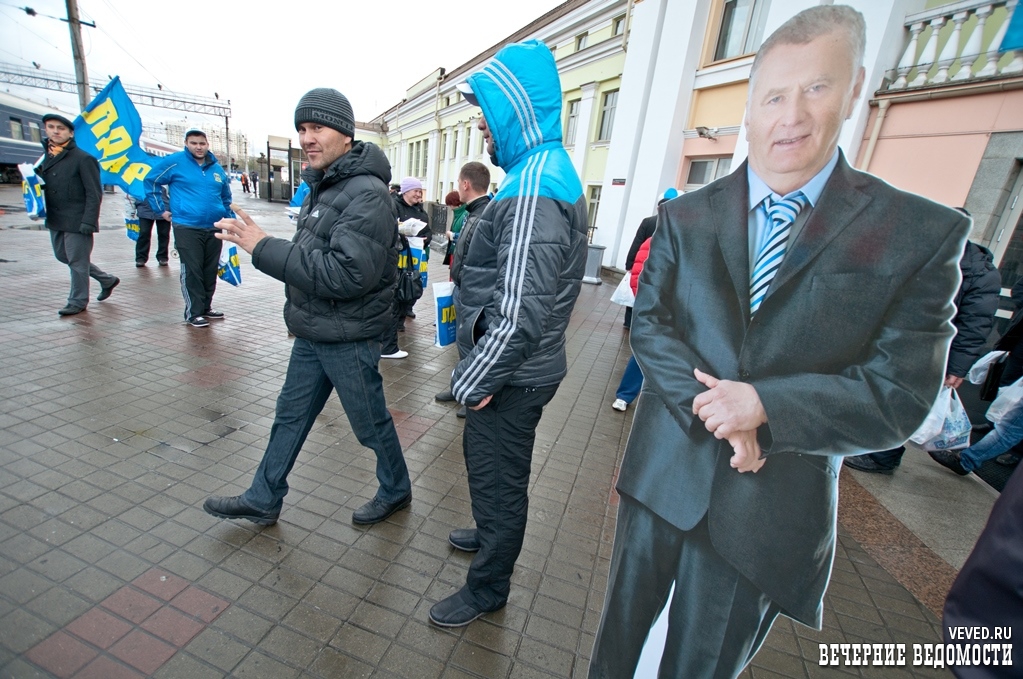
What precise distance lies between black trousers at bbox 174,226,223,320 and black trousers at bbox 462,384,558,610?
4769 millimetres

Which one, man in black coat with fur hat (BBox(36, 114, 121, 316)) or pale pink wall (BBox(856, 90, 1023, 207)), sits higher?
pale pink wall (BBox(856, 90, 1023, 207))

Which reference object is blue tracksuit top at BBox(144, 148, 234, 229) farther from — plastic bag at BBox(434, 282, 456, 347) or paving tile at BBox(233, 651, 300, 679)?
paving tile at BBox(233, 651, 300, 679)

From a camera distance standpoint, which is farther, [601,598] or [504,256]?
[601,598]

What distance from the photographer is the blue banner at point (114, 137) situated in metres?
5.54

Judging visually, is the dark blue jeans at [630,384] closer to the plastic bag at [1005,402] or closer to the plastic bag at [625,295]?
the plastic bag at [625,295]

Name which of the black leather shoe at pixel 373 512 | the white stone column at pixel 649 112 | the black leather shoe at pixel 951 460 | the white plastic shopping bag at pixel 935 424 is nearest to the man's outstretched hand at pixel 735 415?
the white plastic shopping bag at pixel 935 424

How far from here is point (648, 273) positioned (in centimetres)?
129

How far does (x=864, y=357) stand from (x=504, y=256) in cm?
109

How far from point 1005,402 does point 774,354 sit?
4.19 meters

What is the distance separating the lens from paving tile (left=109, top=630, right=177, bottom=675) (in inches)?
72.4

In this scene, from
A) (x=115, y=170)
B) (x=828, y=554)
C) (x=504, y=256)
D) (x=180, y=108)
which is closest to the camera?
(x=828, y=554)

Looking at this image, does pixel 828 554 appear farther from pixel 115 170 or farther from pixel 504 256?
pixel 115 170

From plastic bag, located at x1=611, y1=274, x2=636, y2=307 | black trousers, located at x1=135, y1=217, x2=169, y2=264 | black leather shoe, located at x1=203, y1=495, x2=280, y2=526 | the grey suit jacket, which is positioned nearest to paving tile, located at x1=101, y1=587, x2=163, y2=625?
black leather shoe, located at x1=203, y1=495, x2=280, y2=526

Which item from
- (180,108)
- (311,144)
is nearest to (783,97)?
(311,144)
